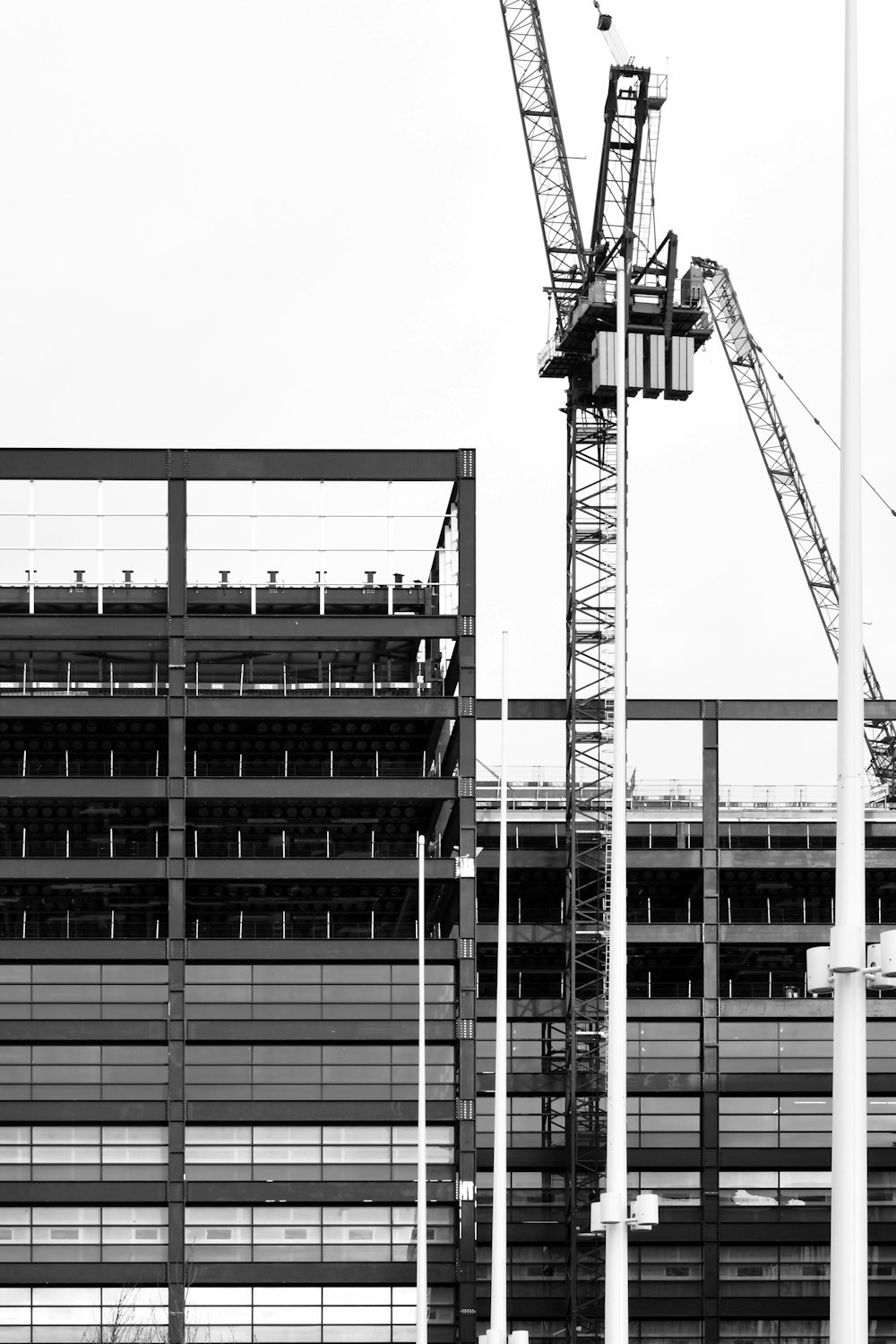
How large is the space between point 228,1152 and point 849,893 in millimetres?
75867

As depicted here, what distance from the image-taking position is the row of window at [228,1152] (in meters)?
99.2

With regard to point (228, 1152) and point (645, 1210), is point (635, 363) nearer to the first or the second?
point (228, 1152)

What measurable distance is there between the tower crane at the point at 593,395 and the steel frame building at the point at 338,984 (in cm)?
164

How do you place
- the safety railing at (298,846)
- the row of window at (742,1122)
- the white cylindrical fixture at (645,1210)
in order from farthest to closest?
the safety railing at (298,846)
the row of window at (742,1122)
the white cylindrical fixture at (645,1210)

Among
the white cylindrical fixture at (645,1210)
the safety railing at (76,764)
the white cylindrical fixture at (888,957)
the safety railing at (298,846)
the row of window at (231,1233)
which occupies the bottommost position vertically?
the row of window at (231,1233)

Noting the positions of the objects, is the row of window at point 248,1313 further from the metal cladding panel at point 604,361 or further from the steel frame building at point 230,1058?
the metal cladding panel at point 604,361

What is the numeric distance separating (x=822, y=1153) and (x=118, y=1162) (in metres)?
36.0

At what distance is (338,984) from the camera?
101062 mm

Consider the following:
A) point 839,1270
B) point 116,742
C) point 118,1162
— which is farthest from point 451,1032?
point 839,1270

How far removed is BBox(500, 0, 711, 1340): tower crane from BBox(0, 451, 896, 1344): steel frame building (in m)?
1.64

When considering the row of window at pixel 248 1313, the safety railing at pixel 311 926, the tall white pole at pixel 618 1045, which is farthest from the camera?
the safety railing at pixel 311 926

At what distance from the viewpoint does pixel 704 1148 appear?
360ft

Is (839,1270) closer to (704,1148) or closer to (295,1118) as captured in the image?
(295,1118)

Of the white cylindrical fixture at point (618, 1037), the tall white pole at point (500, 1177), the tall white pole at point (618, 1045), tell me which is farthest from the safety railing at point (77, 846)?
the tall white pole at point (618, 1045)
